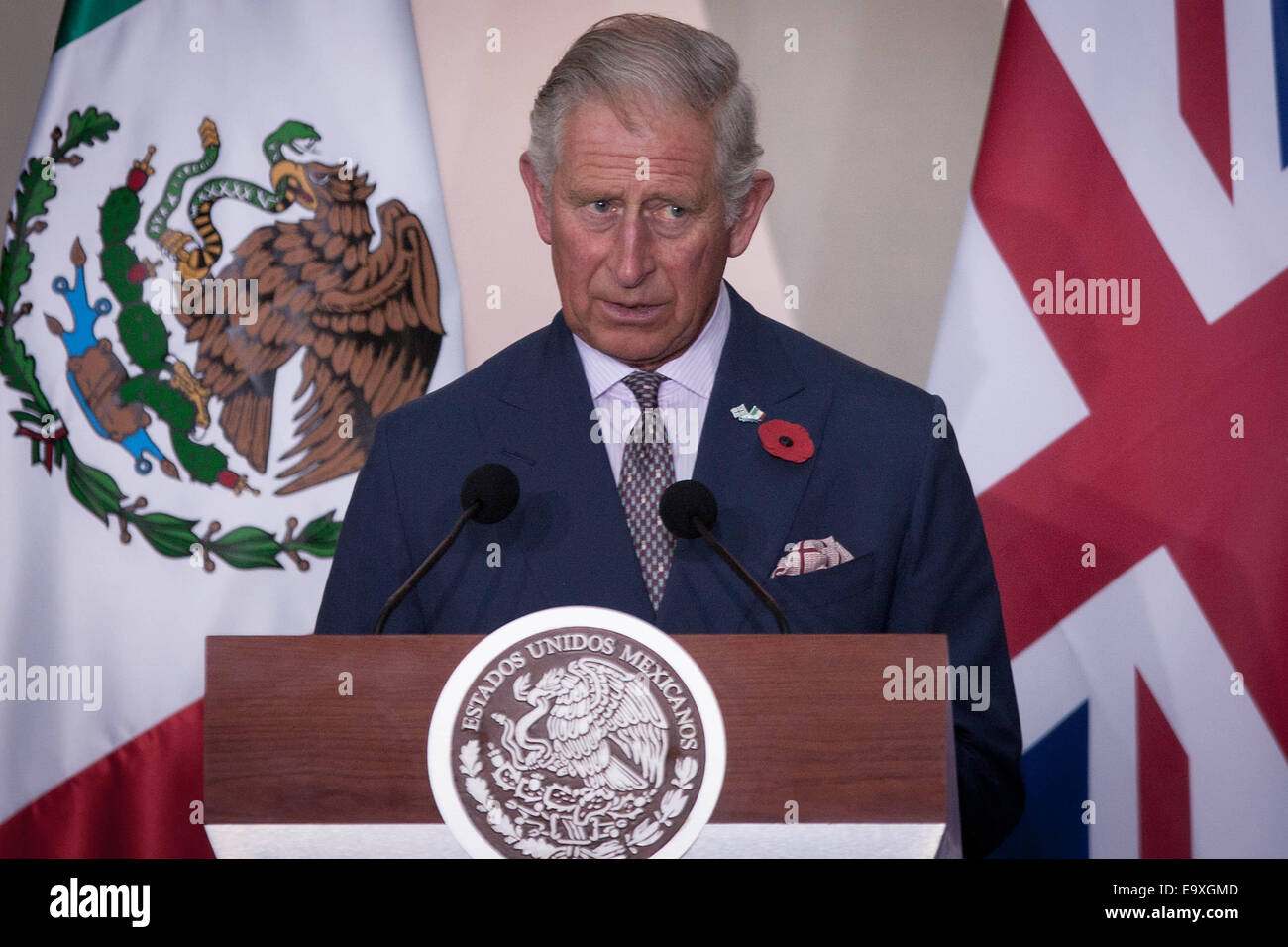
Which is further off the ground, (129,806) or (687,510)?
(687,510)

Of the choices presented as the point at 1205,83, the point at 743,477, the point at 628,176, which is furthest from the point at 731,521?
the point at 1205,83

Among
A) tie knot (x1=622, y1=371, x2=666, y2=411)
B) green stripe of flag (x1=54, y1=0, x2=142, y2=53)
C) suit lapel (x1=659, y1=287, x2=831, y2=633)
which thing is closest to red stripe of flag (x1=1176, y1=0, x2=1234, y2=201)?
suit lapel (x1=659, y1=287, x2=831, y2=633)

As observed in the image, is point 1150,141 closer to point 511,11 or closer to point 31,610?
point 511,11

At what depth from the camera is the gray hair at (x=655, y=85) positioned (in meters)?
1.92

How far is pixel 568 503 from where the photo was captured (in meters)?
1.83

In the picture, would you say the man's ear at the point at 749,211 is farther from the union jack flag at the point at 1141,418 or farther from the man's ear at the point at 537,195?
the union jack flag at the point at 1141,418

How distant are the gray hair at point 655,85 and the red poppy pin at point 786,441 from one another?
347 mm

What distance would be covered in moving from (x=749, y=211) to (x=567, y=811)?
119 cm

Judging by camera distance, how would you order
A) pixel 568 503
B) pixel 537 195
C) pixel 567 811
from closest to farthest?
1. pixel 567 811
2. pixel 568 503
3. pixel 537 195

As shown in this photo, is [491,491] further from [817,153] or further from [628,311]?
[817,153]
